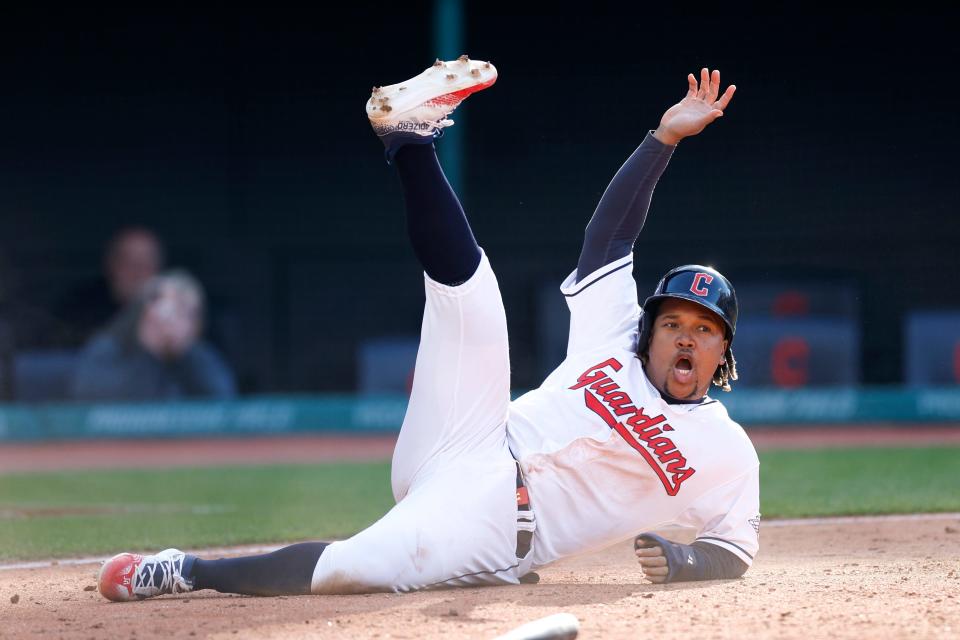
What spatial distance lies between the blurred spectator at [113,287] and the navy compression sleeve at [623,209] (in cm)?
A: 1017

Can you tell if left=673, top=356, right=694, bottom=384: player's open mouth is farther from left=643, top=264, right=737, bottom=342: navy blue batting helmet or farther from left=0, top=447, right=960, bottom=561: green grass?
left=0, top=447, right=960, bottom=561: green grass

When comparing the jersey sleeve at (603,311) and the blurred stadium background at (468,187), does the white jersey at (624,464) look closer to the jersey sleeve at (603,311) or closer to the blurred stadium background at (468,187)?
the jersey sleeve at (603,311)

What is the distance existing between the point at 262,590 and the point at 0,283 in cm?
1178

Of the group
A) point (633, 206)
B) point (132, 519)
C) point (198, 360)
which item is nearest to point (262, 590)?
point (633, 206)

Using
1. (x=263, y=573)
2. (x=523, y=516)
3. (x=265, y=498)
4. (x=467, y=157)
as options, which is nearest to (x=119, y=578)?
(x=263, y=573)

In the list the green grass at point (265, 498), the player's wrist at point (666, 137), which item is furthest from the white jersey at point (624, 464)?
the green grass at point (265, 498)

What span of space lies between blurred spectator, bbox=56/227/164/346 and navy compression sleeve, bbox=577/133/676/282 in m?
10.2

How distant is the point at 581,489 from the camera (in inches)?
142

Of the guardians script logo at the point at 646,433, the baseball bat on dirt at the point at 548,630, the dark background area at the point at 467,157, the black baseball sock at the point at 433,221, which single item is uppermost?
the dark background area at the point at 467,157

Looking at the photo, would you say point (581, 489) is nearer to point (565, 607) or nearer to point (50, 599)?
point (565, 607)

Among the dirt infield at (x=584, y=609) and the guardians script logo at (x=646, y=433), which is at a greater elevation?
the guardians script logo at (x=646, y=433)

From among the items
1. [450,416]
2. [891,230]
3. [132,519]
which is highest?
[891,230]

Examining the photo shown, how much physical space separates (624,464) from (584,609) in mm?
491

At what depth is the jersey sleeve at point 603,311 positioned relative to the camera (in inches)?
149
